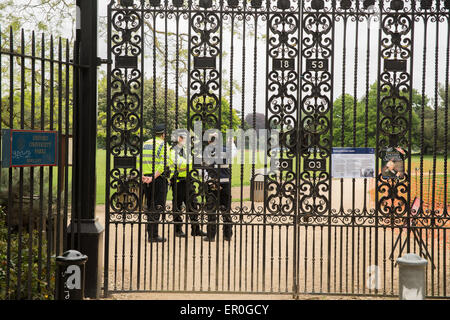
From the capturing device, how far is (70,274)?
4.50 meters

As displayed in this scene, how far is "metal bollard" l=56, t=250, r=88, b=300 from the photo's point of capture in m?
4.41

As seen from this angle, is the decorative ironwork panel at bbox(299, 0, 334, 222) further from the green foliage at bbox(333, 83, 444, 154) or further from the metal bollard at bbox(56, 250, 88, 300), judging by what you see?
the green foliage at bbox(333, 83, 444, 154)

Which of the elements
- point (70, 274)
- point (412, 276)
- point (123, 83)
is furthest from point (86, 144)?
point (412, 276)

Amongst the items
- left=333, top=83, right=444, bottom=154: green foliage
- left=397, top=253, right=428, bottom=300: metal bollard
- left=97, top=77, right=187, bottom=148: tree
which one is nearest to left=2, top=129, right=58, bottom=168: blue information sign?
left=397, top=253, right=428, bottom=300: metal bollard

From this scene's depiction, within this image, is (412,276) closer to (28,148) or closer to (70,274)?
(70,274)

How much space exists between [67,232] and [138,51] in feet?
7.47

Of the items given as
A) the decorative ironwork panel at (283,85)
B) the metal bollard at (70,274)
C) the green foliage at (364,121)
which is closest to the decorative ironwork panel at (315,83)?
the decorative ironwork panel at (283,85)

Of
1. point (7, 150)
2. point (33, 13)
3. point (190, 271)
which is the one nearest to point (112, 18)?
point (7, 150)

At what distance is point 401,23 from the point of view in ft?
20.0

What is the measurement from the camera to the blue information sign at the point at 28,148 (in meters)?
4.38

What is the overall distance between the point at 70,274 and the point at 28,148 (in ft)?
3.87

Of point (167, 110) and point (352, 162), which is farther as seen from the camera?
point (167, 110)

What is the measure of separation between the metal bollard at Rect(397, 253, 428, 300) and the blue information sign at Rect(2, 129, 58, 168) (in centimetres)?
335

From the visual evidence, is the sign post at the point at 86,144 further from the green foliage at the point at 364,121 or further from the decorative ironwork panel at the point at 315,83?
the green foliage at the point at 364,121
